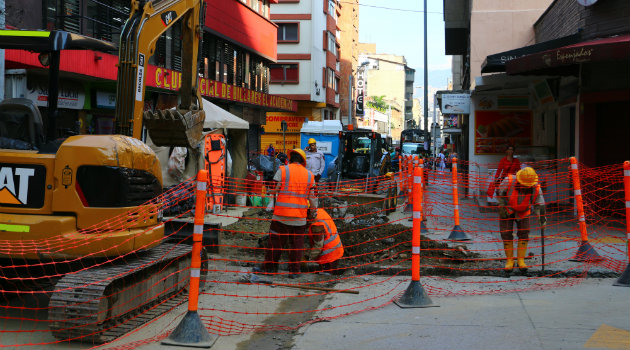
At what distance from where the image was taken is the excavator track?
5.57 m

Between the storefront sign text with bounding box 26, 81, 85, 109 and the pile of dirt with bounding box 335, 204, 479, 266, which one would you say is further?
the storefront sign text with bounding box 26, 81, 85, 109

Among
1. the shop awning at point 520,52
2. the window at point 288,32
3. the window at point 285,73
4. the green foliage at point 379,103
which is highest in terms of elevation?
the green foliage at point 379,103

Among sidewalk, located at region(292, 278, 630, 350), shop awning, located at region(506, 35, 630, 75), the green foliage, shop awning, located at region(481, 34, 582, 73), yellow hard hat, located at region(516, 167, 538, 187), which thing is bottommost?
sidewalk, located at region(292, 278, 630, 350)

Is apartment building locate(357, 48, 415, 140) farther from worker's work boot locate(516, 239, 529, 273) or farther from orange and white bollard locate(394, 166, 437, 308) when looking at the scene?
orange and white bollard locate(394, 166, 437, 308)

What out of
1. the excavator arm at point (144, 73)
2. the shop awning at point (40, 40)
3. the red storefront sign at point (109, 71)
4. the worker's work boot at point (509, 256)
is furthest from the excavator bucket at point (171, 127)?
the worker's work boot at point (509, 256)

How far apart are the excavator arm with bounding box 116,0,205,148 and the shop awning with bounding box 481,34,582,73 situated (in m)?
8.62

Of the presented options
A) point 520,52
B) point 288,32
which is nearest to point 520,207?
point 520,52

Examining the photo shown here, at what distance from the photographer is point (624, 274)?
8.20m

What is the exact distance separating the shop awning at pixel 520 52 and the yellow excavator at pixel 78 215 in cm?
1084

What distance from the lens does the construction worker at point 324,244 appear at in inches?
355

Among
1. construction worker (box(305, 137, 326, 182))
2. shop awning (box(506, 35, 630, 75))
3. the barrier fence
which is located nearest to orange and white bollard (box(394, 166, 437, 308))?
the barrier fence

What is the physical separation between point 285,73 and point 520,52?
116 ft

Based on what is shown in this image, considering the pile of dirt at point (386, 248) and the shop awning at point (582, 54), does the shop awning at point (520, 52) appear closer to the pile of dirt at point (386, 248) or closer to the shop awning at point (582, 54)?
the shop awning at point (582, 54)

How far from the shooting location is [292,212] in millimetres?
8609
